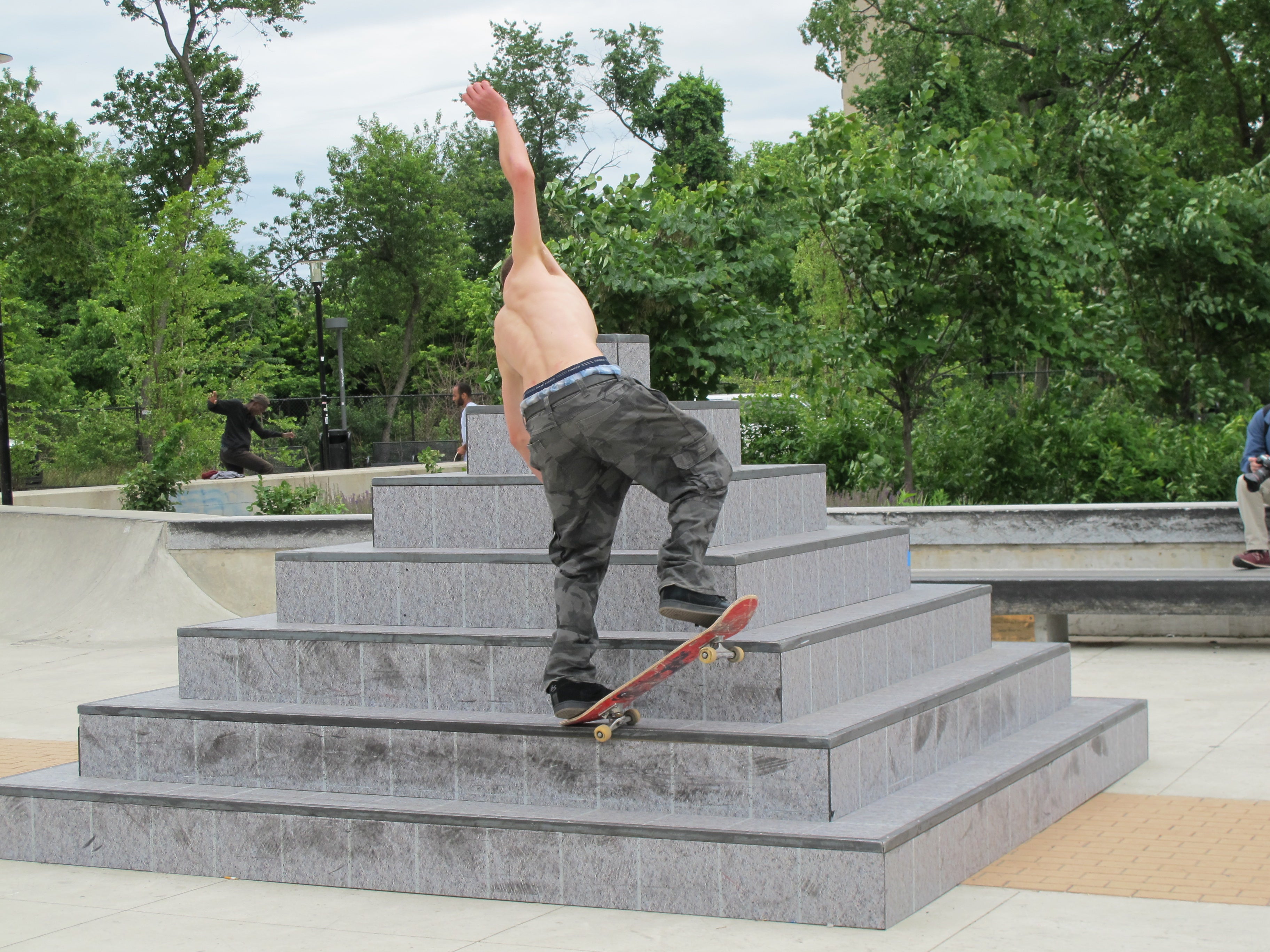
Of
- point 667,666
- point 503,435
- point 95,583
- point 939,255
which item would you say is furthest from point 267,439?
point 667,666

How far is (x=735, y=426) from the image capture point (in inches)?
245

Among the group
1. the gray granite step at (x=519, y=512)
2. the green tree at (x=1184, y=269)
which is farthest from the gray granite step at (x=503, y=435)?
the green tree at (x=1184, y=269)

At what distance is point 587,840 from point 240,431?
14.0 metres

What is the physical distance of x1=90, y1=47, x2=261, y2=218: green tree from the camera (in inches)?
1499

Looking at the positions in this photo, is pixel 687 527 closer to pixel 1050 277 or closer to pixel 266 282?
pixel 1050 277

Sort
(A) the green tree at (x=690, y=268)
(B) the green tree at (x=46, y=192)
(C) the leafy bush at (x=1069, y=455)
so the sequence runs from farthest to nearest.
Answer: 1. (B) the green tree at (x=46, y=192)
2. (C) the leafy bush at (x=1069, y=455)
3. (A) the green tree at (x=690, y=268)

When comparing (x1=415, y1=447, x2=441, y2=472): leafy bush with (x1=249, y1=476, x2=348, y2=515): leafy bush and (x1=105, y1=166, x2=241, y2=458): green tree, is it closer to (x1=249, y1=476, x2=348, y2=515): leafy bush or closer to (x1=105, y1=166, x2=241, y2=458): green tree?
(x1=249, y1=476, x2=348, y2=515): leafy bush

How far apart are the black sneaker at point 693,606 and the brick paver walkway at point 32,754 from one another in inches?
150

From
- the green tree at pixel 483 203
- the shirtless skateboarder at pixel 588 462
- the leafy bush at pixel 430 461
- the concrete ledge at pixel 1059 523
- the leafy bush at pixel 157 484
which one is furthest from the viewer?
the green tree at pixel 483 203

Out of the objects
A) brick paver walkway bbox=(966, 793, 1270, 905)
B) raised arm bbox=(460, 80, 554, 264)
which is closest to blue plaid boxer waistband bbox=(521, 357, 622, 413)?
raised arm bbox=(460, 80, 554, 264)

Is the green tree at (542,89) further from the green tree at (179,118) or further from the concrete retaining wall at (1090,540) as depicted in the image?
the concrete retaining wall at (1090,540)

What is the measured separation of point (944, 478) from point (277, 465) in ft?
59.6

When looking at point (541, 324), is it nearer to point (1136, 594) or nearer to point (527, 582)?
point (527, 582)

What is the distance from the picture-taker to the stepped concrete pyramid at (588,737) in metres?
4.29
